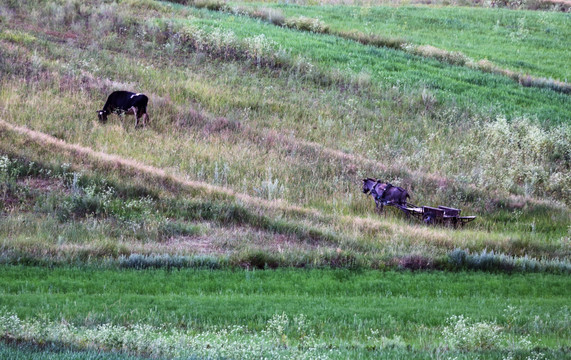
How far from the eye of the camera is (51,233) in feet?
44.4

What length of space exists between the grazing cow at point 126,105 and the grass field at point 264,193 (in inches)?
14.5

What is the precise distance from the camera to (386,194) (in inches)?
672

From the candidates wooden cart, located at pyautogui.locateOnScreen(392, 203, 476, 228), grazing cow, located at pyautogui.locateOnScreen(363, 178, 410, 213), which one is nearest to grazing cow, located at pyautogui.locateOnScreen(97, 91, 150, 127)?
grazing cow, located at pyautogui.locateOnScreen(363, 178, 410, 213)

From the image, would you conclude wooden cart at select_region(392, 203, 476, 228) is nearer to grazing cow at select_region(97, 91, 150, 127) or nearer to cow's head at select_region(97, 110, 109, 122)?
grazing cow at select_region(97, 91, 150, 127)

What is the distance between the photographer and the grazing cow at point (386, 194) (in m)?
16.9

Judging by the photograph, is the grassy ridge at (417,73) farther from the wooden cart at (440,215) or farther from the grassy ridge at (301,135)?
the wooden cart at (440,215)

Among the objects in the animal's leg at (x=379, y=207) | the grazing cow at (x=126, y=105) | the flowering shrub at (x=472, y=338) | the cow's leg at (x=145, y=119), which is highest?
the grazing cow at (x=126, y=105)

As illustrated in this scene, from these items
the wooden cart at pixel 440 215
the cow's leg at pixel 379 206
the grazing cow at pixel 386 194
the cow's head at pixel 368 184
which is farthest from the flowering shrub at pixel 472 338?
the cow's head at pixel 368 184

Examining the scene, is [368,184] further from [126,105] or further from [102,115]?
[102,115]

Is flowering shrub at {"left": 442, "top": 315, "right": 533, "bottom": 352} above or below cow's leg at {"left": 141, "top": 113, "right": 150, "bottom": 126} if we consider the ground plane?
below

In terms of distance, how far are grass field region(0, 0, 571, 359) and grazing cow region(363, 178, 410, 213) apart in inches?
13.8

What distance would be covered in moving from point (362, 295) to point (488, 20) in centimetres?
3325

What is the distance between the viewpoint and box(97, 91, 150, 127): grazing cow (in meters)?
20.7

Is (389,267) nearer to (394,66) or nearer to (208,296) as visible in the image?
(208,296)
